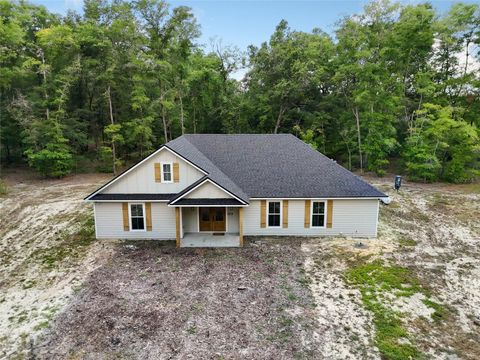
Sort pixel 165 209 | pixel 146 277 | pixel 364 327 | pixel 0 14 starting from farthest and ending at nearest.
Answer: pixel 0 14
pixel 165 209
pixel 146 277
pixel 364 327

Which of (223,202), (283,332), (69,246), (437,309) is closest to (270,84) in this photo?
(223,202)

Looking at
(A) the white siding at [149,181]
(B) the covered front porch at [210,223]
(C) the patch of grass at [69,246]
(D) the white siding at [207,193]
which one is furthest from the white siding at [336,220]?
(C) the patch of grass at [69,246]

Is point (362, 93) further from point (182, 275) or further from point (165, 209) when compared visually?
point (182, 275)

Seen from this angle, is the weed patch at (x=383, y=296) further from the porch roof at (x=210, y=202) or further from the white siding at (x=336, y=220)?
the porch roof at (x=210, y=202)

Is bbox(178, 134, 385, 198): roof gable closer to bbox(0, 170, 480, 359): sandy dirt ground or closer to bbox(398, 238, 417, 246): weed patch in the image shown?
bbox(0, 170, 480, 359): sandy dirt ground

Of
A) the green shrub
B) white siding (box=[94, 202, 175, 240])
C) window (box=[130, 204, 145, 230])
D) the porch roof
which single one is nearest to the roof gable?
the porch roof

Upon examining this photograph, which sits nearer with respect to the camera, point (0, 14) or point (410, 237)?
point (410, 237)

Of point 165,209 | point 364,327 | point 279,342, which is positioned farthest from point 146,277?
point 364,327

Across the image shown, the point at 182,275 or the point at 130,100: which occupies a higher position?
the point at 130,100
